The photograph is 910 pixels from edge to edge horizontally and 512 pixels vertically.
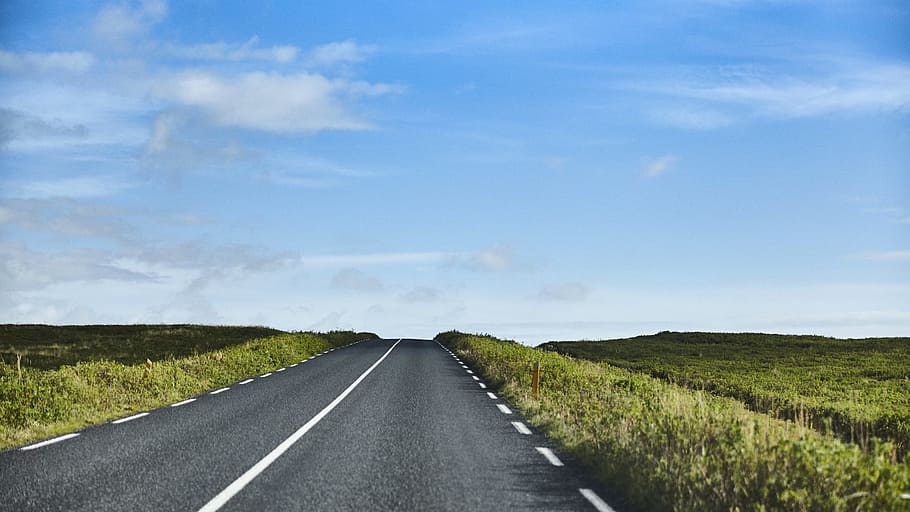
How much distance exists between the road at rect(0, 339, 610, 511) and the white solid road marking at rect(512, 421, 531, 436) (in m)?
0.02

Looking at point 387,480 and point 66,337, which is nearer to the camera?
point 387,480

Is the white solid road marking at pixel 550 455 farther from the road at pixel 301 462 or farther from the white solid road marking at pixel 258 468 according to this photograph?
the white solid road marking at pixel 258 468

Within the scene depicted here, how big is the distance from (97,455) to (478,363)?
836 inches

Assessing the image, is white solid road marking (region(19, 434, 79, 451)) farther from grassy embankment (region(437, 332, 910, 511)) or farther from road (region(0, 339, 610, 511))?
grassy embankment (region(437, 332, 910, 511))

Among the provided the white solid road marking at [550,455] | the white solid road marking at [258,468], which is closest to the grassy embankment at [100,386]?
the white solid road marking at [258,468]

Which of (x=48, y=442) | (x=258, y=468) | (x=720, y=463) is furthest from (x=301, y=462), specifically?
(x=720, y=463)

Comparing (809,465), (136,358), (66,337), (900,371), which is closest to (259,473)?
(809,465)

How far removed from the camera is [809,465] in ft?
22.4

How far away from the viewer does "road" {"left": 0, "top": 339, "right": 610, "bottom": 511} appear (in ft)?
25.2

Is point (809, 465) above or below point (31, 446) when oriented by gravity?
above

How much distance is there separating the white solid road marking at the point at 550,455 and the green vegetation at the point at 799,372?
10.6 feet

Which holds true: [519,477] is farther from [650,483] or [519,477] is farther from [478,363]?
[478,363]

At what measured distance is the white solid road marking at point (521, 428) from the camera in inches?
498

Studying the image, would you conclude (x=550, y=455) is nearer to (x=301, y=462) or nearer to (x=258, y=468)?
(x=301, y=462)
